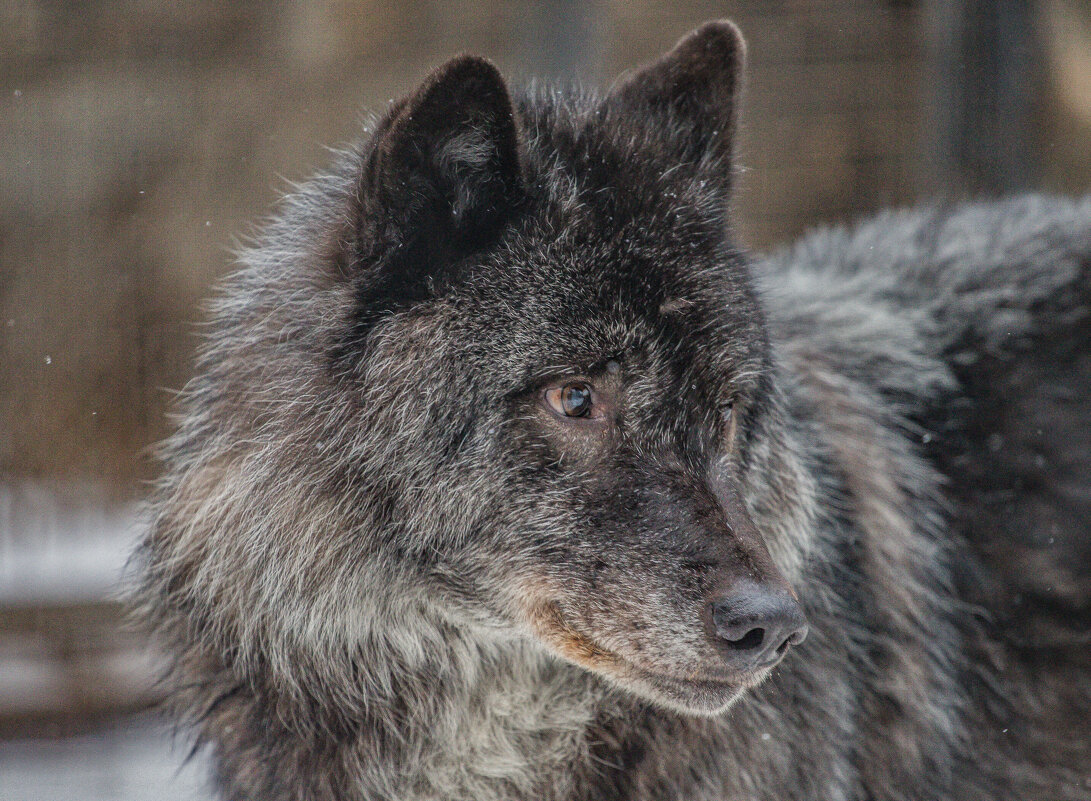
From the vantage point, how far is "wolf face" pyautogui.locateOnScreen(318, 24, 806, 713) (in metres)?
2.19

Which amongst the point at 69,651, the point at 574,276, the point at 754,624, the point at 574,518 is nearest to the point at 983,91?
the point at 574,276

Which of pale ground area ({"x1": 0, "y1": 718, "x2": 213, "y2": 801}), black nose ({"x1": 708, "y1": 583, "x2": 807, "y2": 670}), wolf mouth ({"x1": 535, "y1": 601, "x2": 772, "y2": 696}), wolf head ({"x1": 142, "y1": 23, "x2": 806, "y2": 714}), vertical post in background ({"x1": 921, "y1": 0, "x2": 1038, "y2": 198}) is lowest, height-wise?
pale ground area ({"x1": 0, "y1": 718, "x2": 213, "y2": 801})

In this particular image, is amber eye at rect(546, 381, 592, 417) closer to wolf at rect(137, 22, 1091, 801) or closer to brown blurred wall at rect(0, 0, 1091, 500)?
wolf at rect(137, 22, 1091, 801)

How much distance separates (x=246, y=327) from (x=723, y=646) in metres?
1.26

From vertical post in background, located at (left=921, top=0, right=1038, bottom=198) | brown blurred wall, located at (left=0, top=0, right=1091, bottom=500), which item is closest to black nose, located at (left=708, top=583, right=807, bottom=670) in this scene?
brown blurred wall, located at (left=0, top=0, right=1091, bottom=500)

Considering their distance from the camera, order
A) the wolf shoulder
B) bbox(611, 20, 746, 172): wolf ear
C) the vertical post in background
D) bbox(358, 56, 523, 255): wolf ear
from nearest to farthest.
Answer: bbox(358, 56, 523, 255): wolf ear
bbox(611, 20, 746, 172): wolf ear
the wolf shoulder
the vertical post in background

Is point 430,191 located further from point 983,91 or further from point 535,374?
point 983,91

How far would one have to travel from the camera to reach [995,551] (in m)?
3.07

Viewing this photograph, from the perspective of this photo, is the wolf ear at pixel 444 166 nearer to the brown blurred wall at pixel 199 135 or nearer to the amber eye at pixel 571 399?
the amber eye at pixel 571 399

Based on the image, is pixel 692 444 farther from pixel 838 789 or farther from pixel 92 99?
pixel 92 99

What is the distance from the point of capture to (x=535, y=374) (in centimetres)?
224

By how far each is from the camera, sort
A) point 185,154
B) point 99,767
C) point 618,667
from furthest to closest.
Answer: point 185,154, point 99,767, point 618,667

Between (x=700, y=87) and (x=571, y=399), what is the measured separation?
35.4 inches

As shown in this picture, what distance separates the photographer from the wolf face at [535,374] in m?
2.19
